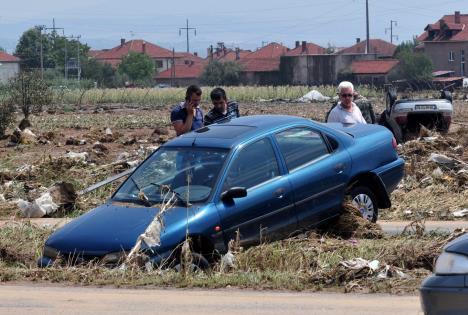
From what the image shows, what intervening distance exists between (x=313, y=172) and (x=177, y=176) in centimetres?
160

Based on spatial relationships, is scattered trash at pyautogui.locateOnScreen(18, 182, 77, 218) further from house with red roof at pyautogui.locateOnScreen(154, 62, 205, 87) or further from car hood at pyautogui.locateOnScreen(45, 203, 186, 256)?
house with red roof at pyautogui.locateOnScreen(154, 62, 205, 87)

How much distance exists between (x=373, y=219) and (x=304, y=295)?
3.79 metres

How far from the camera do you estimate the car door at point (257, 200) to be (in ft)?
34.8

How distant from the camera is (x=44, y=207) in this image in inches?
594

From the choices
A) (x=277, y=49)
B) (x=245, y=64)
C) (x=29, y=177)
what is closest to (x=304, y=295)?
(x=29, y=177)

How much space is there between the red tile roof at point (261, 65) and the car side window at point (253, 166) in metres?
101

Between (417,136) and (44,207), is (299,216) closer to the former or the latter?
(44,207)

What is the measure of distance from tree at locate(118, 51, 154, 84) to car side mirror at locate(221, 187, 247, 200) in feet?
399

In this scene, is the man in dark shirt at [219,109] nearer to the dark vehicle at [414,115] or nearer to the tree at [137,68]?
the dark vehicle at [414,115]

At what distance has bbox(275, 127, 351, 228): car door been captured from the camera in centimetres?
1137

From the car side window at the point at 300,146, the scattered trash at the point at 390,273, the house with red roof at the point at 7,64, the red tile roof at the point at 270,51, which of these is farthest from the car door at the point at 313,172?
the red tile roof at the point at 270,51

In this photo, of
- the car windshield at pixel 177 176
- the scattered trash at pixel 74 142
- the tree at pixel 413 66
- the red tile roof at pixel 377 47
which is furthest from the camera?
the red tile roof at pixel 377 47

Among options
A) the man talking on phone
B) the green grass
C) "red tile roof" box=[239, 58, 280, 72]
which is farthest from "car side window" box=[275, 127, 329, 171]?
"red tile roof" box=[239, 58, 280, 72]

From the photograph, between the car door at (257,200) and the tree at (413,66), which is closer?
the car door at (257,200)
